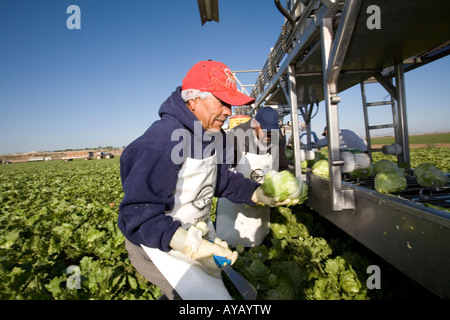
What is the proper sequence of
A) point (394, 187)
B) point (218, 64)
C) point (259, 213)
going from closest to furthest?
point (394, 187)
point (218, 64)
point (259, 213)

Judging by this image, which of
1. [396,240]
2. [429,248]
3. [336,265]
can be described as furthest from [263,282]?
[429,248]

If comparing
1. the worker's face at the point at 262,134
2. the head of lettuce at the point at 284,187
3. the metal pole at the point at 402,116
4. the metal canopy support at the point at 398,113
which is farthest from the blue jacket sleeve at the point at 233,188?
the metal pole at the point at 402,116

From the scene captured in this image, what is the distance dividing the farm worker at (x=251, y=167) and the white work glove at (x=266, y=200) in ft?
3.57

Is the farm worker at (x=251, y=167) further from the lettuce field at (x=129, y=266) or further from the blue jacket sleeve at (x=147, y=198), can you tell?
the blue jacket sleeve at (x=147, y=198)

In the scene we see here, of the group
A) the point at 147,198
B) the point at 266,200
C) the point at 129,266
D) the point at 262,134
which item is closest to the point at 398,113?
the point at 262,134

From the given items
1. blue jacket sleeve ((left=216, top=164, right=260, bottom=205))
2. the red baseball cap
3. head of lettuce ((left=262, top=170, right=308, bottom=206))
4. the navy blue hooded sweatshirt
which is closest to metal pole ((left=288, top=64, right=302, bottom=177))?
head of lettuce ((left=262, top=170, right=308, bottom=206))

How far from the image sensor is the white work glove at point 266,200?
2629 millimetres

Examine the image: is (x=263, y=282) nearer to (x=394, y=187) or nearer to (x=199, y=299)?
(x=199, y=299)

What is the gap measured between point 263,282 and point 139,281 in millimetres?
1424

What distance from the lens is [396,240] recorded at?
4.76 ft

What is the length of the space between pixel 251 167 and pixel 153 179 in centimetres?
244

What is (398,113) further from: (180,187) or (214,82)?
(180,187)

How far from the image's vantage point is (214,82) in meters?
1.99

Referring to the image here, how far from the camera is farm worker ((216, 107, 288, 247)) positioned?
386 centimetres
